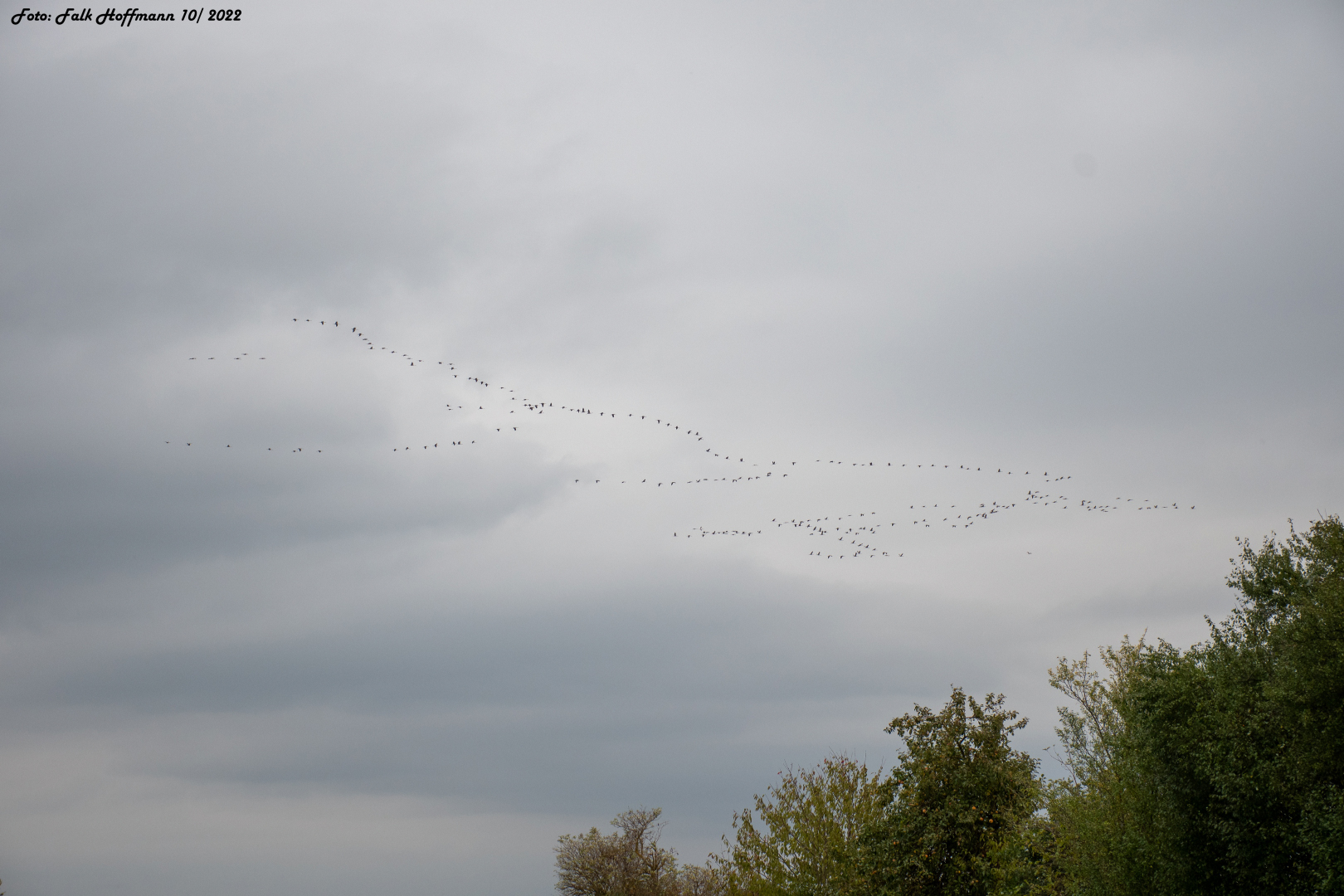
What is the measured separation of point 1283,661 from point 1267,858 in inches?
243

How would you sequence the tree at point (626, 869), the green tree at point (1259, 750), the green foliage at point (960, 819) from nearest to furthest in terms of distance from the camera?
1. the green tree at point (1259, 750)
2. the green foliage at point (960, 819)
3. the tree at point (626, 869)

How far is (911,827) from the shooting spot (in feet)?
145

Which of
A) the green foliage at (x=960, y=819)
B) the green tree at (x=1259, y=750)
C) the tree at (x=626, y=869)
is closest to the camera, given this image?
the green tree at (x=1259, y=750)

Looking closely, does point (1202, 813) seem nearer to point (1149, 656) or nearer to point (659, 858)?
point (1149, 656)

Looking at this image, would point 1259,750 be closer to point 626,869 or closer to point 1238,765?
point 1238,765

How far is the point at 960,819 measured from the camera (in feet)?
143

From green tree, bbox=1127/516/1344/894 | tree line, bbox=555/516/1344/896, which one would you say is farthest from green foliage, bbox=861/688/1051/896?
green tree, bbox=1127/516/1344/894

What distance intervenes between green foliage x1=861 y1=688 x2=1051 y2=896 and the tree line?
0.08 meters

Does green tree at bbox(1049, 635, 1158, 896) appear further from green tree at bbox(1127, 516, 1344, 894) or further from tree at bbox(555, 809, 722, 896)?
tree at bbox(555, 809, 722, 896)

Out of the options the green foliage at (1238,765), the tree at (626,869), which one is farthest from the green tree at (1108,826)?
the tree at (626,869)

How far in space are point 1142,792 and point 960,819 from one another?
1050 cm

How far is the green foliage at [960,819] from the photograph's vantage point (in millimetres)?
42375

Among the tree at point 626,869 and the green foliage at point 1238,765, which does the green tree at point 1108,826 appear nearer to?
the green foliage at point 1238,765

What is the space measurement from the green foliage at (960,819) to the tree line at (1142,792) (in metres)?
0.08
